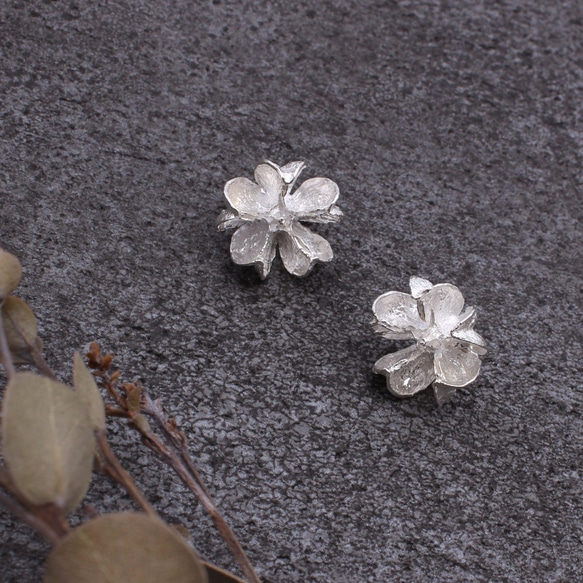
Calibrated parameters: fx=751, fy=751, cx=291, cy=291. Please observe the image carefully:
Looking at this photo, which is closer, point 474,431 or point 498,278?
point 474,431

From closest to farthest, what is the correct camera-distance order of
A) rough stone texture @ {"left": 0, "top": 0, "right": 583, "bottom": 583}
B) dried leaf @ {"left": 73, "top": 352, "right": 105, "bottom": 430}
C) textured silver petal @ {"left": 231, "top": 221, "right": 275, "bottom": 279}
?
dried leaf @ {"left": 73, "top": 352, "right": 105, "bottom": 430} → rough stone texture @ {"left": 0, "top": 0, "right": 583, "bottom": 583} → textured silver petal @ {"left": 231, "top": 221, "right": 275, "bottom": 279}

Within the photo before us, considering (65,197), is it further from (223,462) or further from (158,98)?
(223,462)

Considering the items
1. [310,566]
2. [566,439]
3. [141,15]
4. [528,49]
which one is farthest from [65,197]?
[528,49]

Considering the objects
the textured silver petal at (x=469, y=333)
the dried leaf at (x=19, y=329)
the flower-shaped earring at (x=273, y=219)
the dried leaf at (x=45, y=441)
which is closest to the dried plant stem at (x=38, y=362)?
the dried leaf at (x=19, y=329)

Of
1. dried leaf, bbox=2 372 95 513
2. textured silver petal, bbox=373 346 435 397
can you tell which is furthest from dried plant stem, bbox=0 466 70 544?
textured silver petal, bbox=373 346 435 397

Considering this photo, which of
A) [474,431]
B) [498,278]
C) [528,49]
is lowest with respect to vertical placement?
[474,431]

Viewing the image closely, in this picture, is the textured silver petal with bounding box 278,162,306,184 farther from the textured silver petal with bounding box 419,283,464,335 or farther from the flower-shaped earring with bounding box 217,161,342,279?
the textured silver petal with bounding box 419,283,464,335
